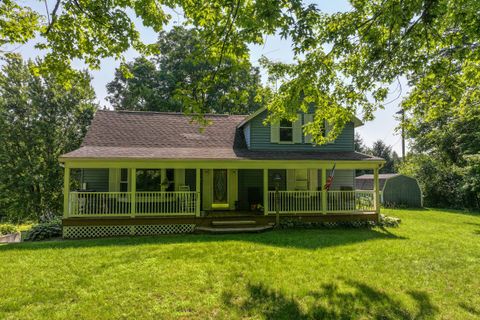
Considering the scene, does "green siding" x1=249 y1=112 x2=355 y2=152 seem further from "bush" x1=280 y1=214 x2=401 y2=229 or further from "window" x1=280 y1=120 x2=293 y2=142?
"bush" x1=280 y1=214 x2=401 y2=229

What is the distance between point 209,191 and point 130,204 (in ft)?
12.1

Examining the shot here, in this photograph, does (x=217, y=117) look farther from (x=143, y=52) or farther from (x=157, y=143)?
(x=143, y=52)

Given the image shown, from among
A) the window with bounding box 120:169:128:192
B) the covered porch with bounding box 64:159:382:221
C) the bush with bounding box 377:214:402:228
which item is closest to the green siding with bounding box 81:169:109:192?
the covered porch with bounding box 64:159:382:221

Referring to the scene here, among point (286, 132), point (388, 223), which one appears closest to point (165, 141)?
point (286, 132)

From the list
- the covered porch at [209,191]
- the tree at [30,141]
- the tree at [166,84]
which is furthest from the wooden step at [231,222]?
the tree at [166,84]

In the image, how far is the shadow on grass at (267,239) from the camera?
9047mm

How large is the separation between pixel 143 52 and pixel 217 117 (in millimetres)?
10086

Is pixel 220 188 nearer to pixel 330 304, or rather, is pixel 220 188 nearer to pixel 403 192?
pixel 330 304

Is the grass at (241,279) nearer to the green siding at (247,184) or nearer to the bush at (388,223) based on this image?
the bush at (388,223)

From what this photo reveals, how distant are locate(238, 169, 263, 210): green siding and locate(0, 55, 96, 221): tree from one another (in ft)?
40.3

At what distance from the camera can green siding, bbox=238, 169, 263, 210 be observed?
1442 centimetres

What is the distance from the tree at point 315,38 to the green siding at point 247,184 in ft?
20.3

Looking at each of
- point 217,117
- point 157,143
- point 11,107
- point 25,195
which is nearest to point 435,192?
point 217,117

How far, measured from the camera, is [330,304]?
16.4 ft
